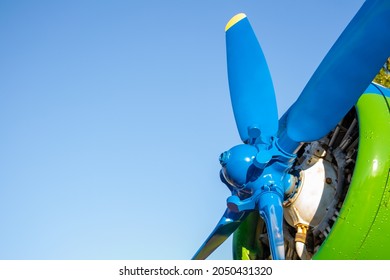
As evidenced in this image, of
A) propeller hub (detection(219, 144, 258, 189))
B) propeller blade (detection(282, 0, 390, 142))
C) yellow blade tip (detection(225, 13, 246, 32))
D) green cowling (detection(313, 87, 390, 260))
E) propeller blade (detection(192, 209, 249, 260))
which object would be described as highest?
yellow blade tip (detection(225, 13, 246, 32))

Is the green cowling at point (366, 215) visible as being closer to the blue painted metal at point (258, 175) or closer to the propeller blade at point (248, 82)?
the blue painted metal at point (258, 175)

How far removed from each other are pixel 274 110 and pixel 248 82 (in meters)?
0.60

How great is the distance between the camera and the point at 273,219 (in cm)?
781

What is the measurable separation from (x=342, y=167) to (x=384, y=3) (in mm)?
2566

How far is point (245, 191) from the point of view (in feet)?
27.2

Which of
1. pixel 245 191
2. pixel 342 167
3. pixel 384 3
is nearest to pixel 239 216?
pixel 245 191

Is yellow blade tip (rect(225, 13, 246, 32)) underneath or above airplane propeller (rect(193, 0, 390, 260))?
above

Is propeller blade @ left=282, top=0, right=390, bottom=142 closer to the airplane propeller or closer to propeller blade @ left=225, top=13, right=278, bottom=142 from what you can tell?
the airplane propeller

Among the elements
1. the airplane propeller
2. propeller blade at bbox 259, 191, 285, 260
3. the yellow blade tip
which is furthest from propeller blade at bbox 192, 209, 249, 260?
the yellow blade tip

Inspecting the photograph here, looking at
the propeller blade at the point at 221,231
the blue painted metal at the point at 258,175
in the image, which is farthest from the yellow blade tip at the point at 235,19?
the propeller blade at the point at 221,231

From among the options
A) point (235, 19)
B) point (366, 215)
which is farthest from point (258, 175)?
point (235, 19)

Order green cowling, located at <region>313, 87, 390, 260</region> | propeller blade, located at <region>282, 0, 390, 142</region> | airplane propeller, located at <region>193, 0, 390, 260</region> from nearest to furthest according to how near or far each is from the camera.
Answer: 1. propeller blade, located at <region>282, 0, 390, 142</region>
2. airplane propeller, located at <region>193, 0, 390, 260</region>
3. green cowling, located at <region>313, 87, 390, 260</region>

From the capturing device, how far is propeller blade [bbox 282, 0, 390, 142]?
272 inches
